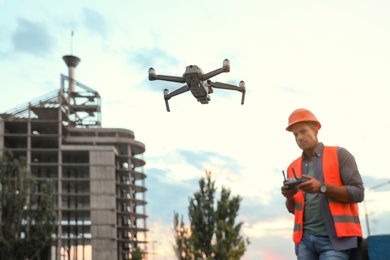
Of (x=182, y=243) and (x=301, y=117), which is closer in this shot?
(x=301, y=117)

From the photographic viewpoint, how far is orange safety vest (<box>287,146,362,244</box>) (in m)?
3.28

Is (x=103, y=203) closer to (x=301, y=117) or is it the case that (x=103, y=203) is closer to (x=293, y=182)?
(x=301, y=117)

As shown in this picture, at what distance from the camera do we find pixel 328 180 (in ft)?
11.3

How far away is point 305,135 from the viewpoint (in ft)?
11.7

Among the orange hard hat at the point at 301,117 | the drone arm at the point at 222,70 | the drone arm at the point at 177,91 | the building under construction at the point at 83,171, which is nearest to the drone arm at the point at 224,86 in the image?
the drone arm at the point at 222,70

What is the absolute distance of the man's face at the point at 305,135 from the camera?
3553mm

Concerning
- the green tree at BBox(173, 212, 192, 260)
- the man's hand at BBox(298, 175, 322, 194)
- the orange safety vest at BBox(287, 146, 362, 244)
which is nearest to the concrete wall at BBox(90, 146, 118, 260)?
the green tree at BBox(173, 212, 192, 260)

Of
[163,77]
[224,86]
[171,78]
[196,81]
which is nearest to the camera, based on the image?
[196,81]

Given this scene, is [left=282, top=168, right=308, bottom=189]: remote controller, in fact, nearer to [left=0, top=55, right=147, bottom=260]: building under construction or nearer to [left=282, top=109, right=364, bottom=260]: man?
[left=282, top=109, right=364, bottom=260]: man

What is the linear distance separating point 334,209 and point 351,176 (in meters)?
0.23

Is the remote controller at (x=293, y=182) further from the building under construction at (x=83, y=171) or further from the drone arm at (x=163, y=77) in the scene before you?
the building under construction at (x=83, y=171)

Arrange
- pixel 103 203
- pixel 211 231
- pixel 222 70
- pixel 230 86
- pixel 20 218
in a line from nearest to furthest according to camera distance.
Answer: pixel 222 70 → pixel 230 86 → pixel 211 231 → pixel 20 218 → pixel 103 203

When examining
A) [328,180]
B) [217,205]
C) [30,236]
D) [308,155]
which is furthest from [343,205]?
[30,236]

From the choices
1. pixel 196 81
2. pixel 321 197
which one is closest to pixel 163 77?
pixel 196 81
